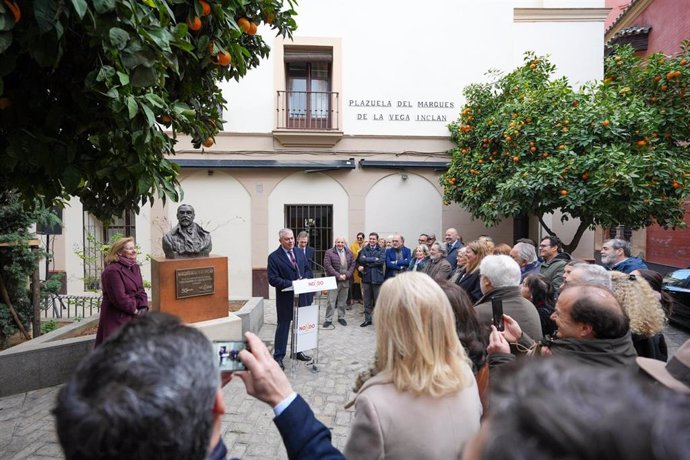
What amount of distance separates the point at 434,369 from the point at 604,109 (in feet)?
25.1

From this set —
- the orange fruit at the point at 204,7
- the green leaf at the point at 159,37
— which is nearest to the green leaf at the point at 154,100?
the green leaf at the point at 159,37

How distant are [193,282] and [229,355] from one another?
454cm

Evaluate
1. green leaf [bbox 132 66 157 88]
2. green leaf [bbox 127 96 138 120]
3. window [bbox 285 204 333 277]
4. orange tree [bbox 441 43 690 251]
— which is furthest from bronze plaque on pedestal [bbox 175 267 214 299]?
window [bbox 285 204 333 277]

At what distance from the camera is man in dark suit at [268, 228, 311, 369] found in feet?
17.4

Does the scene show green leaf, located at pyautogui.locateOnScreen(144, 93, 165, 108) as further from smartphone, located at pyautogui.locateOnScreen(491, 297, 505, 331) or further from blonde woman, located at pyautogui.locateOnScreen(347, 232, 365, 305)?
blonde woman, located at pyautogui.locateOnScreen(347, 232, 365, 305)

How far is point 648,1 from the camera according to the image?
1291 cm

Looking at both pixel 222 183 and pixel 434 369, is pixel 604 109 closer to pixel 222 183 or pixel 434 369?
pixel 434 369

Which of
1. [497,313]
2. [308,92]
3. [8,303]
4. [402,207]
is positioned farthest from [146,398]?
[308,92]

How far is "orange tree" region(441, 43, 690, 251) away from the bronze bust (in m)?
5.59

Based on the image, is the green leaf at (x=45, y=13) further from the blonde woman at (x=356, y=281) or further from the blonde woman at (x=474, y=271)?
the blonde woman at (x=356, y=281)

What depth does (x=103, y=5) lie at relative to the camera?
5.40ft

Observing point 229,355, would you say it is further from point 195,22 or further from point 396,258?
point 396,258

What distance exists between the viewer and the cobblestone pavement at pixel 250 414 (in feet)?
10.9

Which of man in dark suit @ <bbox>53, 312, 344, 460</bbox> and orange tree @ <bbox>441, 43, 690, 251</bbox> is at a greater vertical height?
orange tree @ <bbox>441, 43, 690, 251</bbox>
